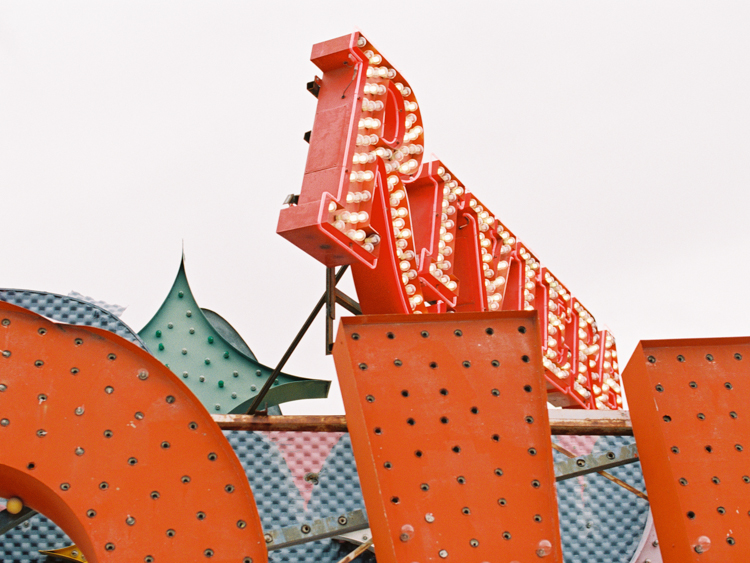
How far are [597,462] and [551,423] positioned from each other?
2.63ft

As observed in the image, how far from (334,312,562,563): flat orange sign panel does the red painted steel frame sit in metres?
0.77

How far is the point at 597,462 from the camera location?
5.84 meters

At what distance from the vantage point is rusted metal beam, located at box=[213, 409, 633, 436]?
6445 millimetres

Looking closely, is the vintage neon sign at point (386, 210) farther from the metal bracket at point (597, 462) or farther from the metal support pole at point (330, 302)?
the metal bracket at point (597, 462)

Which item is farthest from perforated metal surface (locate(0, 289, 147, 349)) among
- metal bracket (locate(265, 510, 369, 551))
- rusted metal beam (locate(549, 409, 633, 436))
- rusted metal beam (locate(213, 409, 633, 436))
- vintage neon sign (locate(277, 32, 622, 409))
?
rusted metal beam (locate(549, 409, 633, 436))

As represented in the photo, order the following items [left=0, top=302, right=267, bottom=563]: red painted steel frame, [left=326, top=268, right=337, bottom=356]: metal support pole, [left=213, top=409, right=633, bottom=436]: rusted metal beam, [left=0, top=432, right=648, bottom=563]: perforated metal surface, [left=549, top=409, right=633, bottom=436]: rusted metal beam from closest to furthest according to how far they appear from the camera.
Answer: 1. [left=0, top=302, right=267, bottom=563]: red painted steel frame
2. [left=0, top=432, right=648, bottom=563]: perforated metal surface
3. [left=213, top=409, right=633, bottom=436]: rusted metal beam
4. [left=549, top=409, right=633, bottom=436]: rusted metal beam
5. [left=326, top=268, right=337, bottom=356]: metal support pole

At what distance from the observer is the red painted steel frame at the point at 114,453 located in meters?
4.45

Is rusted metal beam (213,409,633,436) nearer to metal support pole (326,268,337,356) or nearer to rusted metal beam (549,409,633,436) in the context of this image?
rusted metal beam (549,409,633,436)

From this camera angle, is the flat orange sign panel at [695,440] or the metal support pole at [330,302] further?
the metal support pole at [330,302]

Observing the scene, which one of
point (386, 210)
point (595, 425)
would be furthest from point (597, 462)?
point (386, 210)

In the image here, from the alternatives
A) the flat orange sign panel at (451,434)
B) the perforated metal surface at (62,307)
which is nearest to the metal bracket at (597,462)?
the flat orange sign panel at (451,434)

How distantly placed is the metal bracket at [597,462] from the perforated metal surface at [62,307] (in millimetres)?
4162

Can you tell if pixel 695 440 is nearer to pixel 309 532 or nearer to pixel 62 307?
pixel 309 532

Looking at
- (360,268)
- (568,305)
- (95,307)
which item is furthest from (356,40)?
(568,305)
